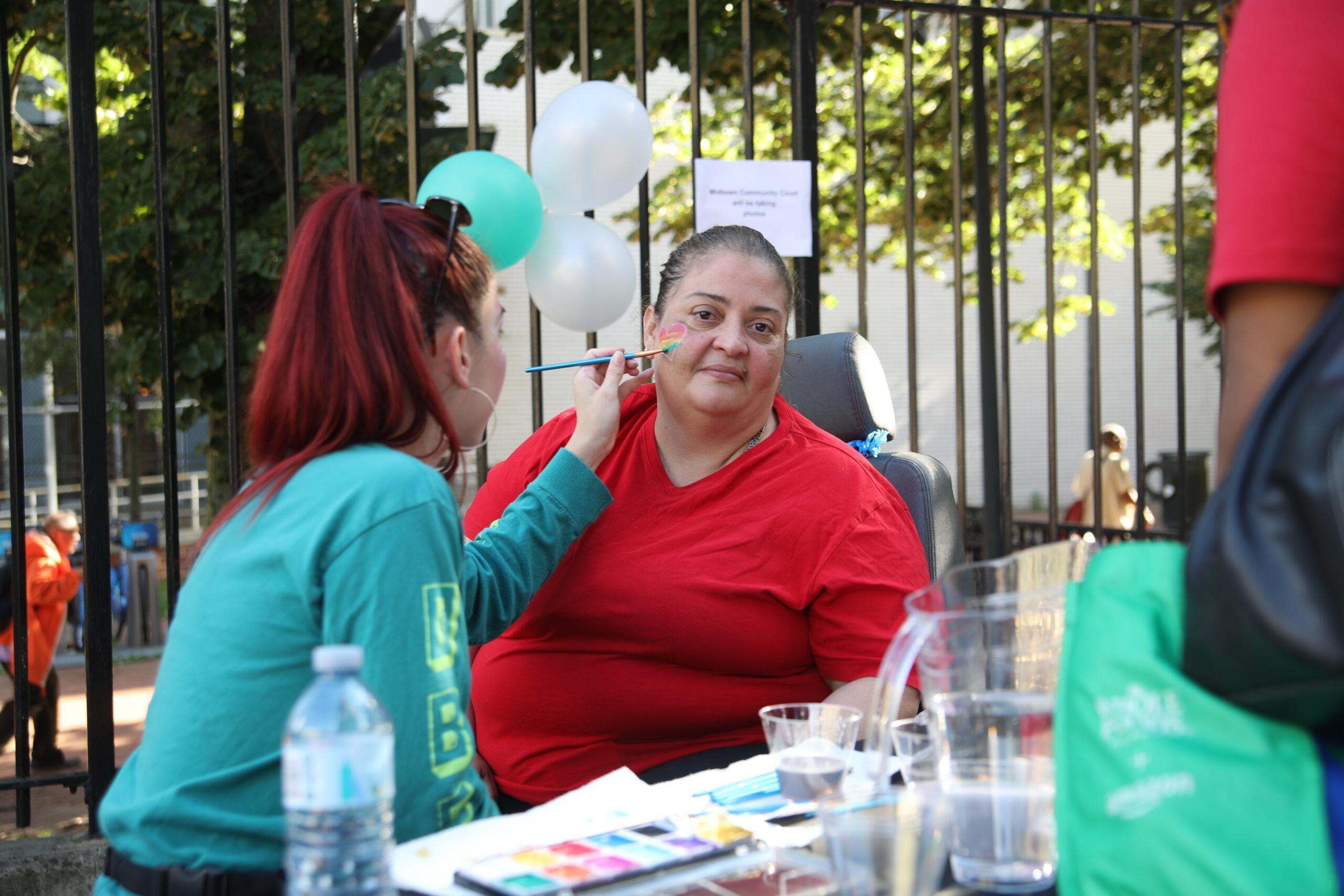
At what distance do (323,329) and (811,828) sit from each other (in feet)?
2.57

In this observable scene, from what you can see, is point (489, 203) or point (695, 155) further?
point (695, 155)

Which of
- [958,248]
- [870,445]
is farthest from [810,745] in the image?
[958,248]

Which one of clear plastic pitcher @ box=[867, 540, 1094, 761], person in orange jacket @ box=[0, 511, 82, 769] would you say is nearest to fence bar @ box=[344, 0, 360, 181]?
clear plastic pitcher @ box=[867, 540, 1094, 761]

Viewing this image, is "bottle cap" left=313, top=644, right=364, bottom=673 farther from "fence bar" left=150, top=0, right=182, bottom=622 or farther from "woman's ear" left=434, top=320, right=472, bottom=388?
"fence bar" left=150, top=0, right=182, bottom=622

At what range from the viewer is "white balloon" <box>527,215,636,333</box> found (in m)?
2.52

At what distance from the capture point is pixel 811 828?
1.21m

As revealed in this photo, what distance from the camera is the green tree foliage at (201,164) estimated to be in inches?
179

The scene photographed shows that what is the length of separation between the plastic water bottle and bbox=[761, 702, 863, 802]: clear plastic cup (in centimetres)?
49

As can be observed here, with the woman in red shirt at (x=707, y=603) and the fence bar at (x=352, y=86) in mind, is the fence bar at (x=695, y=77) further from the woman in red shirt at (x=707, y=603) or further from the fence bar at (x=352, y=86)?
the woman in red shirt at (x=707, y=603)

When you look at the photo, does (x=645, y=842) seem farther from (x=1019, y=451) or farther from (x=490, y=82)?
(x=1019, y=451)

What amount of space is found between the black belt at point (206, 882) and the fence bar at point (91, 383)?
5.31 ft

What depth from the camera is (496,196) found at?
221cm

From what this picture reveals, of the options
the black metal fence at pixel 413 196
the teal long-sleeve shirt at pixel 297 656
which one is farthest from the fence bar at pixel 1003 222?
the teal long-sleeve shirt at pixel 297 656

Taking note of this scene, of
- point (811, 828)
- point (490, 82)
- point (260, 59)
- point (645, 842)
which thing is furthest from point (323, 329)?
point (260, 59)
